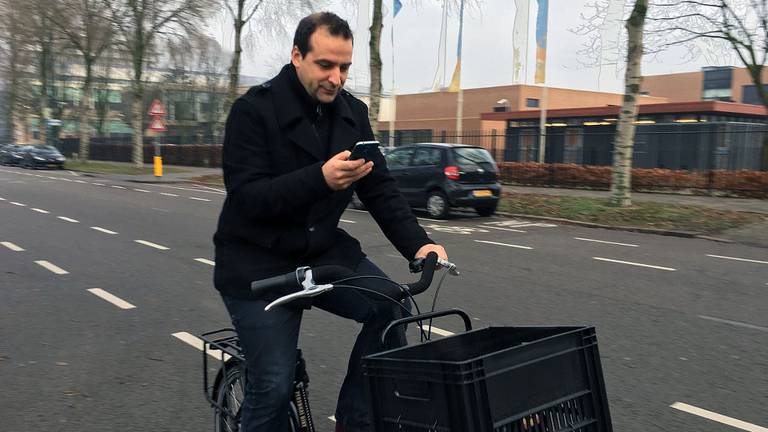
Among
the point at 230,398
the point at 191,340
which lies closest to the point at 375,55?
the point at 191,340

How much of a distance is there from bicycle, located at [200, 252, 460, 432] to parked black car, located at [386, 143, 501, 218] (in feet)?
35.0

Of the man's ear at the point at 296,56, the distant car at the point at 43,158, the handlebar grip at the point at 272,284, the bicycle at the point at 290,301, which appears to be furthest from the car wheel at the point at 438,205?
the distant car at the point at 43,158

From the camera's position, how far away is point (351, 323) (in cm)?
532

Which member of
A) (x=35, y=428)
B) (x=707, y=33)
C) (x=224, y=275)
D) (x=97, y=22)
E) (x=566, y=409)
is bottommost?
(x=35, y=428)

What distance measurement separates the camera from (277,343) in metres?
2.18

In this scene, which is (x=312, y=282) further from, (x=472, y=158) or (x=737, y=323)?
(x=472, y=158)

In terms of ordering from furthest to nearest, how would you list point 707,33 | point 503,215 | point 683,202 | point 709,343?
point 707,33 < point 683,202 < point 503,215 < point 709,343

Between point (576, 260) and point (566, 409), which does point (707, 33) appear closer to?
point (576, 260)

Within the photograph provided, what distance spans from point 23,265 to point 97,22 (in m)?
29.2

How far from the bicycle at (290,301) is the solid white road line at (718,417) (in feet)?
6.56

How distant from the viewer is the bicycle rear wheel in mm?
2627

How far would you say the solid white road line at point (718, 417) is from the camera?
336cm

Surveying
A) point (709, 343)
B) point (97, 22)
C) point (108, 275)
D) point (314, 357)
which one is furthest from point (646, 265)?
point (97, 22)

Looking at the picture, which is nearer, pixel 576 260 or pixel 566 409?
pixel 566 409
